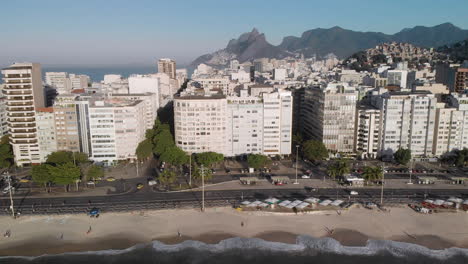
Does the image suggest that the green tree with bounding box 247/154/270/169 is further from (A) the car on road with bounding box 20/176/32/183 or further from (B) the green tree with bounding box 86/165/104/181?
(A) the car on road with bounding box 20/176/32/183

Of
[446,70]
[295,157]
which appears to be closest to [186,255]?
[295,157]

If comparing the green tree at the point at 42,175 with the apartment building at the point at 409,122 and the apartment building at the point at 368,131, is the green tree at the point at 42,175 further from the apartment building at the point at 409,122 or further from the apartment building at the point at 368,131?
the apartment building at the point at 409,122

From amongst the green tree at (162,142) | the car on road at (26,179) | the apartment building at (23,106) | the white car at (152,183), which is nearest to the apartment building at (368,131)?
the green tree at (162,142)

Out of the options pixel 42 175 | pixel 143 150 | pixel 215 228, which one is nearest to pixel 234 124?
pixel 143 150

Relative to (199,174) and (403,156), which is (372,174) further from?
(199,174)

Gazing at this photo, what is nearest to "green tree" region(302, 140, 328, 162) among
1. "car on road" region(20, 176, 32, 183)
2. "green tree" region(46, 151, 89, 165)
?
"green tree" region(46, 151, 89, 165)

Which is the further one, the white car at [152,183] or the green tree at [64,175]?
the white car at [152,183]
